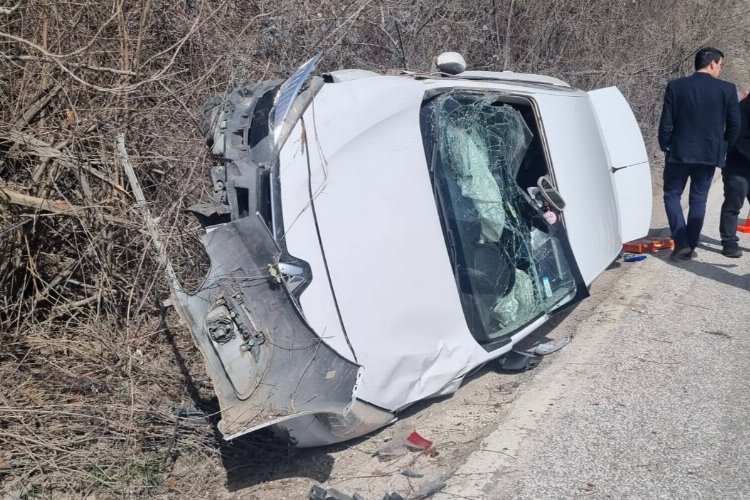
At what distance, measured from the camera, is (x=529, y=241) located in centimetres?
501

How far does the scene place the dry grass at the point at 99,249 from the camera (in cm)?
402

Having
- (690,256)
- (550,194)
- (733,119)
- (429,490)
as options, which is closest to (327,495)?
(429,490)

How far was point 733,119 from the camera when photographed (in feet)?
23.9

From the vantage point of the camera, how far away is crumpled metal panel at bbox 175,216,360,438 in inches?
140

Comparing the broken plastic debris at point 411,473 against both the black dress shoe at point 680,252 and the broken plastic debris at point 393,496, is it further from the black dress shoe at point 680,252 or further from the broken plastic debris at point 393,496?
the black dress shoe at point 680,252

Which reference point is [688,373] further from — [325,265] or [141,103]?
[141,103]

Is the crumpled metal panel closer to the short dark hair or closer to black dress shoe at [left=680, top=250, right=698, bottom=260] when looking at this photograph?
black dress shoe at [left=680, top=250, right=698, bottom=260]

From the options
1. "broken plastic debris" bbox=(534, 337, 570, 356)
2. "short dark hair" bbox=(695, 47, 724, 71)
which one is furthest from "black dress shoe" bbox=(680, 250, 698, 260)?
"broken plastic debris" bbox=(534, 337, 570, 356)

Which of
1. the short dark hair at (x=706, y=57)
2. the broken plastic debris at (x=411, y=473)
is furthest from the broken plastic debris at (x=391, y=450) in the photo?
the short dark hair at (x=706, y=57)

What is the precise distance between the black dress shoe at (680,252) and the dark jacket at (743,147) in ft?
2.88

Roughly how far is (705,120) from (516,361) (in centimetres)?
355

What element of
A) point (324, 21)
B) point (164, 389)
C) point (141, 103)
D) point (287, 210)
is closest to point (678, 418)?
point (287, 210)

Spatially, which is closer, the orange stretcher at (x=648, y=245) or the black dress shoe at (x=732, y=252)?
the black dress shoe at (x=732, y=252)

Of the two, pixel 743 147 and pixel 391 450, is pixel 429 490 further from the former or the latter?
pixel 743 147
